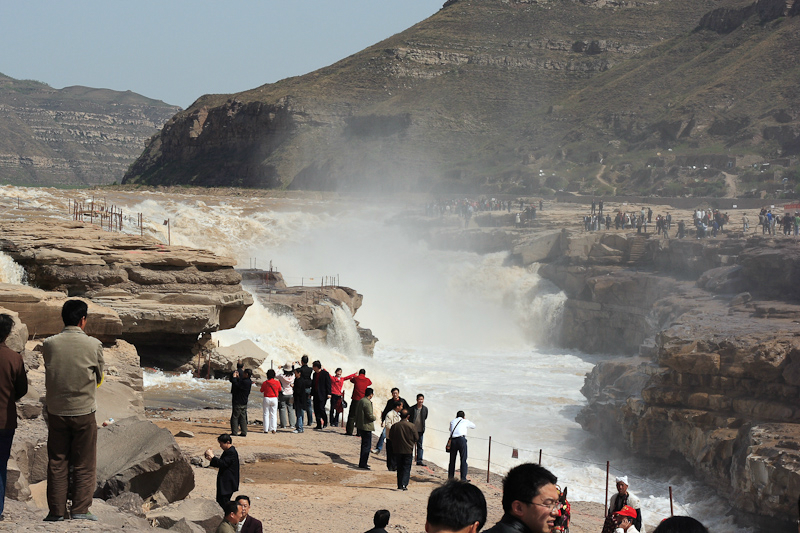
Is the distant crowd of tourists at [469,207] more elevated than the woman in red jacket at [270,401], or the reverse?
the distant crowd of tourists at [469,207]

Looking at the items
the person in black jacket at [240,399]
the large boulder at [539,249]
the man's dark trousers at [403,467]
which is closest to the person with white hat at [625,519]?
the man's dark trousers at [403,467]

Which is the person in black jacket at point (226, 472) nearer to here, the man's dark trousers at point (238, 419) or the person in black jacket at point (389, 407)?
the person in black jacket at point (389, 407)

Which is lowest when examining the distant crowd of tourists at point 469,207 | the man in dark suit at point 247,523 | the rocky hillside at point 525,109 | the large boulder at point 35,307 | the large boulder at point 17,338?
the man in dark suit at point 247,523

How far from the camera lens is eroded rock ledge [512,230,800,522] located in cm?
1717

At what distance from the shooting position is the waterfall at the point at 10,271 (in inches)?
646

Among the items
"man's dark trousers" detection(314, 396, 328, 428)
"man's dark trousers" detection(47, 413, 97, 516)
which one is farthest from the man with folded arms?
"man's dark trousers" detection(47, 413, 97, 516)

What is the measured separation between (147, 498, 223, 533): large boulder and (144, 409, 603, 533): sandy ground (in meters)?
1.15

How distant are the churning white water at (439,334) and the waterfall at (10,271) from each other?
321cm

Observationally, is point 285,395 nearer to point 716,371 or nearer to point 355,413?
point 355,413

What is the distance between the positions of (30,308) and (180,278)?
185 inches

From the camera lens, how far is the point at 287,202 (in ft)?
231

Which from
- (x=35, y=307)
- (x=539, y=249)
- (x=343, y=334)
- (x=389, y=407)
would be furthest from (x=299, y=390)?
(x=539, y=249)

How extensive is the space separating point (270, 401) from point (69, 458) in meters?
7.82

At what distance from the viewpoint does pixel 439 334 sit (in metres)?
41.8
